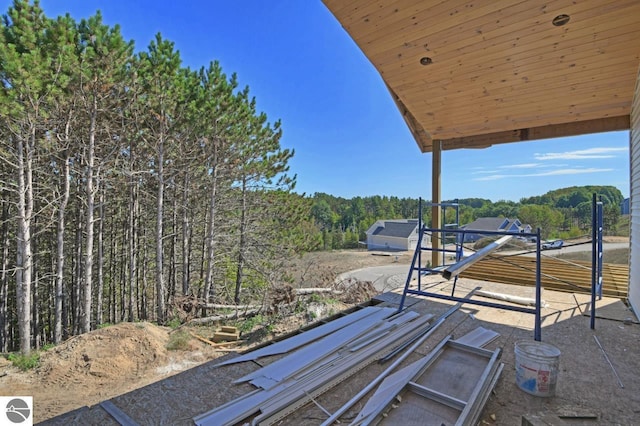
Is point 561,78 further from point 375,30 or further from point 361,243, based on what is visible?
point 361,243

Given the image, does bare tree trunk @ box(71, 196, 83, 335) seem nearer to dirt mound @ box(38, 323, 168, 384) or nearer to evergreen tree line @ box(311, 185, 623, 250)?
dirt mound @ box(38, 323, 168, 384)

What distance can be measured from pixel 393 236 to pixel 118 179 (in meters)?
32.1

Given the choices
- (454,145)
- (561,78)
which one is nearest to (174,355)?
(454,145)

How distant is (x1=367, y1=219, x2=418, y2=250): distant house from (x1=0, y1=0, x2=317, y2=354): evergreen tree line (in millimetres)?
25334

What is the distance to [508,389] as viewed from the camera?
6.62 ft

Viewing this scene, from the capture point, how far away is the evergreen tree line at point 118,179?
17.9 feet

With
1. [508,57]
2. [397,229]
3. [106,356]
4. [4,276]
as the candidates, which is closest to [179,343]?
[106,356]

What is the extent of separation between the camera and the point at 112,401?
1976 mm

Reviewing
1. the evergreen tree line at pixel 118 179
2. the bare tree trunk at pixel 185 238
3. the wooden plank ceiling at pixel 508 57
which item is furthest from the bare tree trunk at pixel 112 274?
the wooden plank ceiling at pixel 508 57

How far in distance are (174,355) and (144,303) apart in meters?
5.83

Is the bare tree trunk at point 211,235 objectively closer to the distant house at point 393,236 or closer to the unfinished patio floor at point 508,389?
the unfinished patio floor at point 508,389

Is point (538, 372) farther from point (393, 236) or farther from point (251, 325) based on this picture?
point (393, 236)

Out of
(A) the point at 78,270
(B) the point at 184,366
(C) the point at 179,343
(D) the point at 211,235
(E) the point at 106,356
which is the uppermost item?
(D) the point at 211,235

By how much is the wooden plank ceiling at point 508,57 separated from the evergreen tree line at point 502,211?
60.9 inches
